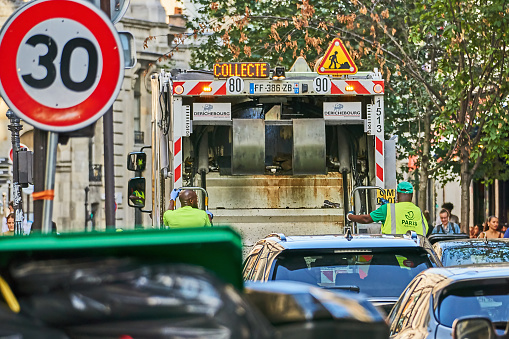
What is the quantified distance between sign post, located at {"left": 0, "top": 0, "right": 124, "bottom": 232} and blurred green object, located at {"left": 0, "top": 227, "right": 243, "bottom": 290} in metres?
2.60

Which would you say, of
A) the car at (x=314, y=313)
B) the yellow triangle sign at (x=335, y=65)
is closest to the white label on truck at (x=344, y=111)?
the yellow triangle sign at (x=335, y=65)

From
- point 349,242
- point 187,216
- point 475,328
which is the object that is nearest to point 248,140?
point 187,216

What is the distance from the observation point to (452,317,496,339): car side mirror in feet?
14.4

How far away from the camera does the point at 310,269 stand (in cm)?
761

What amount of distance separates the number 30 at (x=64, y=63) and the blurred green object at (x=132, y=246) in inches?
107

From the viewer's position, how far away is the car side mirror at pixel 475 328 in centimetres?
440

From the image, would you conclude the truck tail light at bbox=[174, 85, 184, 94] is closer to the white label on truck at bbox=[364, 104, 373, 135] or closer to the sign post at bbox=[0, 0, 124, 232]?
A: the white label on truck at bbox=[364, 104, 373, 135]

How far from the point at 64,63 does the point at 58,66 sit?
0.03 metres

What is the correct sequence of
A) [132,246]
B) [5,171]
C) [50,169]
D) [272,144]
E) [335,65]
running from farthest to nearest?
[5,171], [272,144], [335,65], [50,169], [132,246]

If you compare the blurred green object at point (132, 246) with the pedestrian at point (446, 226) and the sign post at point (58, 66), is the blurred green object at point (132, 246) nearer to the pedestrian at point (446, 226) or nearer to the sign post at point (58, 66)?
the sign post at point (58, 66)

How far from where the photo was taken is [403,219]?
36.1 ft

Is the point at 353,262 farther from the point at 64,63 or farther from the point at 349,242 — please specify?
the point at 64,63

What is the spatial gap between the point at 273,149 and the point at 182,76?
53.7 inches

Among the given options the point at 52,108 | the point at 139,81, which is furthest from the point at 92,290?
the point at 139,81
